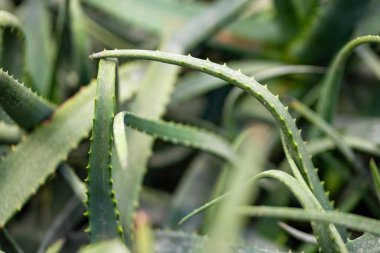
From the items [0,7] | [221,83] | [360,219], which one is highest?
[0,7]

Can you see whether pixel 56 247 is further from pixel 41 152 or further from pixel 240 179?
pixel 240 179

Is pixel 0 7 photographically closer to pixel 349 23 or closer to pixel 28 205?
pixel 28 205

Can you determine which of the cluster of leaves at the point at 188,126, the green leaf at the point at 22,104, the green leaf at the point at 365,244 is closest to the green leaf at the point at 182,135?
the cluster of leaves at the point at 188,126

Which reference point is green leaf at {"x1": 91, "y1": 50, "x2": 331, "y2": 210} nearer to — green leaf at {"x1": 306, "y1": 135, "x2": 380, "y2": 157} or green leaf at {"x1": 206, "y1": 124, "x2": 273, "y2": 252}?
green leaf at {"x1": 206, "y1": 124, "x2": 273, "y2": 252}

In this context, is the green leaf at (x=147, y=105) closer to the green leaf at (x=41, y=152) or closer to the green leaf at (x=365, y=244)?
the green leaf at (x=41, y=152)

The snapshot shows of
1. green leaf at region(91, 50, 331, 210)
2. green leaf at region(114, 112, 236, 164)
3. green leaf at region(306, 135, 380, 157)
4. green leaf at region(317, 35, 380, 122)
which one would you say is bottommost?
green leaf at region(91, 50, 331, 210)

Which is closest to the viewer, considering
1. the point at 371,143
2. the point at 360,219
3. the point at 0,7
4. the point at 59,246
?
the point at 360,219

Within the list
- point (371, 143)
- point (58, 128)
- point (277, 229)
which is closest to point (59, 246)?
point (58, 128)

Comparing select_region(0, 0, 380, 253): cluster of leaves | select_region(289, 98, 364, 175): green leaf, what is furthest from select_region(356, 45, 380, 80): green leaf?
select_region(289, 98, 364, 175): green leaf
